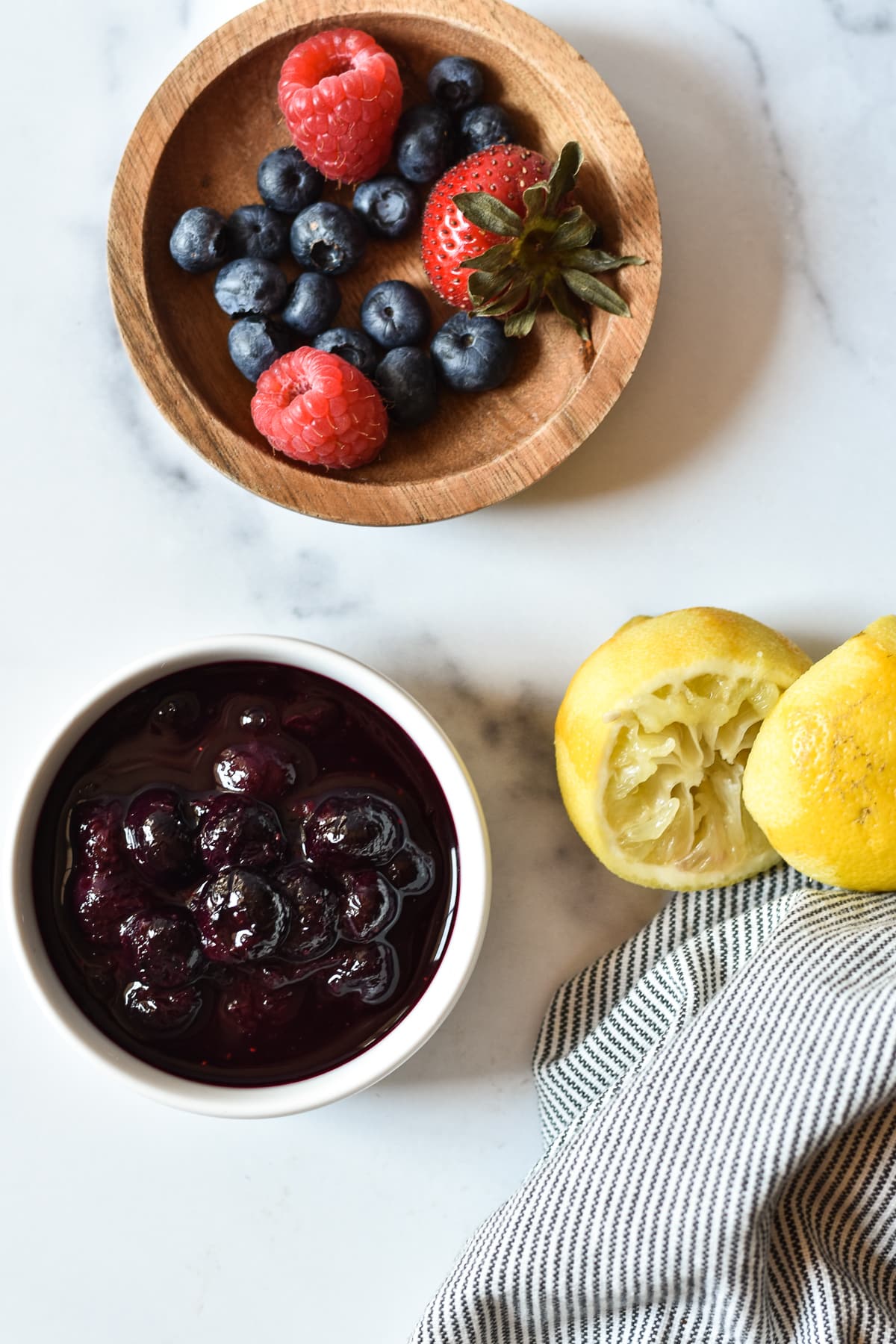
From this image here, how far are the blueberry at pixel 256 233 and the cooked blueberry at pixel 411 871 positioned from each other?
0.63 metres

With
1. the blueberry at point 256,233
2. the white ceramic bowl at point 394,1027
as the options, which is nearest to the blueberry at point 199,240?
the blueberry at point 256,233

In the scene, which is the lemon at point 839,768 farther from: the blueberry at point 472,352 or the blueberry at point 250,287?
the blueberry at point 250,287

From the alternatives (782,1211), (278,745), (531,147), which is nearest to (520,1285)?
(782,1211)

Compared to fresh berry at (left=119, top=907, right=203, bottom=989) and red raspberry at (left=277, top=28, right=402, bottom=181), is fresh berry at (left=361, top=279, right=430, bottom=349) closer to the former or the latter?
red raspberry at (left=277, top=28, right=402, bottom=181)

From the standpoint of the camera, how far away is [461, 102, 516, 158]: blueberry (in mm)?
1118

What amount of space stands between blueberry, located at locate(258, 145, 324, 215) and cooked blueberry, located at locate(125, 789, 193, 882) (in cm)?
63

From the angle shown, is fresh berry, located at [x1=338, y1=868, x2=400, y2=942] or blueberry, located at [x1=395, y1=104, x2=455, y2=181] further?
blueberry, located at [x1=395, y1=104, x2=455, y2=181]

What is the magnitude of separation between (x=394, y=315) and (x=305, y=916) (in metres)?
0.61

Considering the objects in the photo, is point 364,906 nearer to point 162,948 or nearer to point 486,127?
point 162,948

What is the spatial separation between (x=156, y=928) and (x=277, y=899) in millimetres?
112

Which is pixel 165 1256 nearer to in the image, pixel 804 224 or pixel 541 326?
pixel 541 326

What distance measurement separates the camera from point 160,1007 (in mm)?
1000

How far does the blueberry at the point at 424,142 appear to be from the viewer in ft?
3.67

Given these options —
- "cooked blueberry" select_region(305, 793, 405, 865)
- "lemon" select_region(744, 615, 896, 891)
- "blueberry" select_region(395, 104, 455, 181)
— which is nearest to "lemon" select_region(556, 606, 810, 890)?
"lemon" select_region(744, 615, 896, 891)
